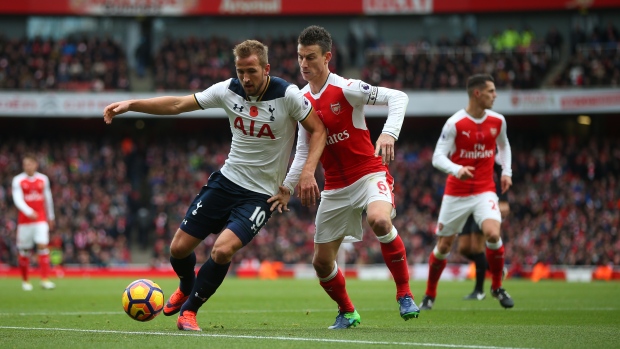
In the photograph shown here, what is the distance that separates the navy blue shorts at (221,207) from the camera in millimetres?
7965

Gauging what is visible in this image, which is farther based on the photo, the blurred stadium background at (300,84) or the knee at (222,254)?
the blurred stadium background at (300,84)

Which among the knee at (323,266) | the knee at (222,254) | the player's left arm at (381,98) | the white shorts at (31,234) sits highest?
the player's left arm at (381,98)

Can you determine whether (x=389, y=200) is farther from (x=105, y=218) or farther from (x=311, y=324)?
(x=105, y=218)

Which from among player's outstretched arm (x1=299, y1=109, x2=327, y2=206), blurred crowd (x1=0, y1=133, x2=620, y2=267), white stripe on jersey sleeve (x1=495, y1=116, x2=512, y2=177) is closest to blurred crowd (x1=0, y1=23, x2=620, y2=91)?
blurred crowd (x1=0, y1=133, x2=620, y2=267)

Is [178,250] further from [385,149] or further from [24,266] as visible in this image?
[24,266]

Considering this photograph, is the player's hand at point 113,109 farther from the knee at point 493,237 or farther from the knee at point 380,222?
the knee at point 493,237

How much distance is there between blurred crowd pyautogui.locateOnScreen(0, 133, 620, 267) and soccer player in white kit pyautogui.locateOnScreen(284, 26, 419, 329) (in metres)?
19.7

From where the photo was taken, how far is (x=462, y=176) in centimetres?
1076

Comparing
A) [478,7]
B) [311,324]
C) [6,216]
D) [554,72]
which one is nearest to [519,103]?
[554,72]

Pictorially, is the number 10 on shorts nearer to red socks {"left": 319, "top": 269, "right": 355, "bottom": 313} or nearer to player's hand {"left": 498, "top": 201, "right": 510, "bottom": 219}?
red socks {"left": 319, "top": 269, "right": 355, "bottom": 313}

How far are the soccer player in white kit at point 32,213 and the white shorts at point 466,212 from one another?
28.7 ft

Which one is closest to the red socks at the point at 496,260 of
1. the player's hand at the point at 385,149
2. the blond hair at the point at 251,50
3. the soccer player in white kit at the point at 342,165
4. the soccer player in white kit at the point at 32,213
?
the soccer player in white kit at the point at 342,165

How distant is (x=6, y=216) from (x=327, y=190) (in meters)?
25.6

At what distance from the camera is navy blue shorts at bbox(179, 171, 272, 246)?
7.96 meters
